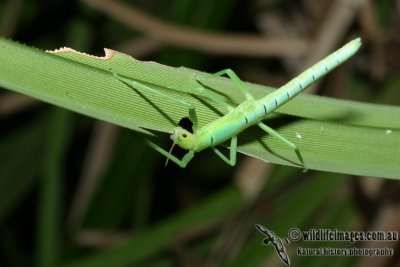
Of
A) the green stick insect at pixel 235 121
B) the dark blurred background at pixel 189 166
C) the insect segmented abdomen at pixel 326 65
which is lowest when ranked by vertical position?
the dark blurred background at pixel 189 166

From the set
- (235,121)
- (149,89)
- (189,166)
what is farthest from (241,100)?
(189,166)

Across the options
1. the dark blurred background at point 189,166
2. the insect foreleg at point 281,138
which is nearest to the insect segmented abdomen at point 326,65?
the insect foreleg at point 281,138

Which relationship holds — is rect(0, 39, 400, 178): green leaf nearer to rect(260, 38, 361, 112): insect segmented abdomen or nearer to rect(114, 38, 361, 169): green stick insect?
rect(114, 38, 361, 169): green stick insect

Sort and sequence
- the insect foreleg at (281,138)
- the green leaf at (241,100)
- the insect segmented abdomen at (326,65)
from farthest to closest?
Answer: 1. the insect segmented abdomen at (326,65)
2. the insect foreleg at (281,138)
3. the green leaf at (241,100)

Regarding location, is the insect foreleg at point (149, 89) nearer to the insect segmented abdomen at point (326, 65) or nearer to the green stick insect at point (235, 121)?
the green stick insect at point (235, 121)

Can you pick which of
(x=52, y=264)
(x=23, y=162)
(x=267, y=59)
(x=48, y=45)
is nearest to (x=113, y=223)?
(x=52, y=264)

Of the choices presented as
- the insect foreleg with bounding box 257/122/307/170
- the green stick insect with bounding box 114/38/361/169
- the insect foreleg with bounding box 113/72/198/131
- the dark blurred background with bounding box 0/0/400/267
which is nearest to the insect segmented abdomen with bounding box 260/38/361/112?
the green stick insect with bounding box 114/38/361/169
